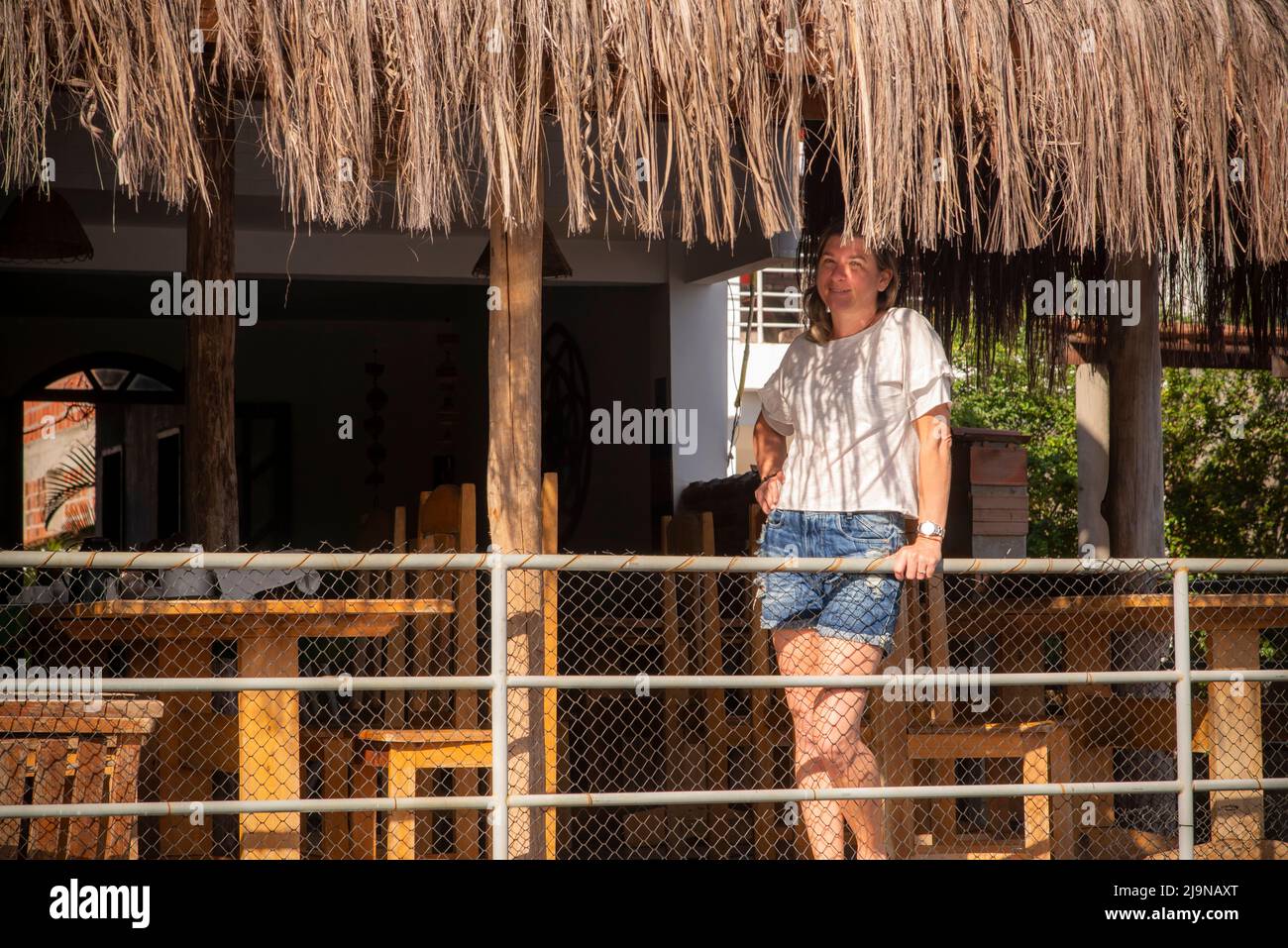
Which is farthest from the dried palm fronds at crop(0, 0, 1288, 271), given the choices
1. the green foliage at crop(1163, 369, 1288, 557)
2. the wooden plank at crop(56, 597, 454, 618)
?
the green foliage at crop(1163, 369, 1288, 557)

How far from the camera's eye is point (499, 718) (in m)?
3.53

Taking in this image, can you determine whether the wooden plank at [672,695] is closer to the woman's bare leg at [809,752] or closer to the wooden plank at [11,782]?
the woman's bare leg at [809,752]

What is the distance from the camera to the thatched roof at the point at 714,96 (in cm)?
366

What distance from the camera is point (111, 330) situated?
1118 cm

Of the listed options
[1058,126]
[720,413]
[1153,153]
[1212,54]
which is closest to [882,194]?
[1058,126]

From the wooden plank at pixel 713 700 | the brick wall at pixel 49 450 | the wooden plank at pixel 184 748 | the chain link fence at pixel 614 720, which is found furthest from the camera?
the brick wall at pixel 49 450

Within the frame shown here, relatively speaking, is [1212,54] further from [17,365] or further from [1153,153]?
[17,365]

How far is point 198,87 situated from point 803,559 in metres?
2.02

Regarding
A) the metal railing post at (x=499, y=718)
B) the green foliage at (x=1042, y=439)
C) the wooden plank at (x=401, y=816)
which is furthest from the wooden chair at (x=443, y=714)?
the green foliage at (x=1042, y=439)

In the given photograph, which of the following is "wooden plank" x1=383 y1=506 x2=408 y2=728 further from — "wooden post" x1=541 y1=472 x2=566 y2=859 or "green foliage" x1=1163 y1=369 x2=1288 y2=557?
"green foliage" x1=1163 y1=369 x2=1288 y2=557

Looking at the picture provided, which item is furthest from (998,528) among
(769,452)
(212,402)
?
(212,402)

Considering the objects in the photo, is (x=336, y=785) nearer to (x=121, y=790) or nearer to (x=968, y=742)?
(x=121, y=790)

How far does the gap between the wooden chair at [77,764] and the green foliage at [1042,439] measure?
26.9 ft

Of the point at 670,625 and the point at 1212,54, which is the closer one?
the point at 1212,54
